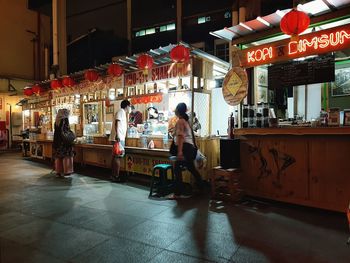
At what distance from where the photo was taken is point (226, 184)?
6676mm

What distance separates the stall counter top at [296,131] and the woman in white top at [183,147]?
1.17 m

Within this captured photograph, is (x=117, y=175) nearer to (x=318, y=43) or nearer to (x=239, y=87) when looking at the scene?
(x=239, y=87)

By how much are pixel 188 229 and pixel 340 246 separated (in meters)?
2.36

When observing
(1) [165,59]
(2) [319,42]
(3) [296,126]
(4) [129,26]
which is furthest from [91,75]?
(4) [129,26]

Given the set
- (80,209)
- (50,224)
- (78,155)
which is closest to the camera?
(50,224)

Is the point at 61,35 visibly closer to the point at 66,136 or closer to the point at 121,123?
the point at 66,136

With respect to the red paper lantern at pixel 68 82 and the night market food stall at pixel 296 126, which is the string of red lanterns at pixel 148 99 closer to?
the night market food stall at pixel 296 126

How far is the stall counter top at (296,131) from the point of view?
5332mm

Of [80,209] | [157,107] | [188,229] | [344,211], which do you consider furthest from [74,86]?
[344,211]

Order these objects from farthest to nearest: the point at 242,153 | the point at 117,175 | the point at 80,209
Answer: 1. the point at 117,175
2. the point at 242,153
3. the point at 80,209

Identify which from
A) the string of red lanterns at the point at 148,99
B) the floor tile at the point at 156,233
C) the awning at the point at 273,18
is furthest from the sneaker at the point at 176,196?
the awning at the point at 273,18

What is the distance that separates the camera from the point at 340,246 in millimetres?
4250

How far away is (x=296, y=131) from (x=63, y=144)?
7672mm

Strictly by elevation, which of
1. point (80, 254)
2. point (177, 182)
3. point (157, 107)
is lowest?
point (80, 254)
